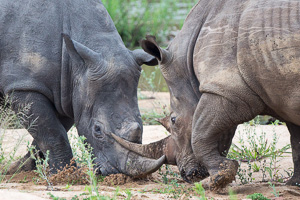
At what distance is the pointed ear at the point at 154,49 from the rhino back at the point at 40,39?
0.71 meters

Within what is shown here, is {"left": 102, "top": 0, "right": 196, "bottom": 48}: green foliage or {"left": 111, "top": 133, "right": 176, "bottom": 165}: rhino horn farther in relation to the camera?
{"left": 102, "top": 0, "right": 196, "bottom": 48}: green foliage

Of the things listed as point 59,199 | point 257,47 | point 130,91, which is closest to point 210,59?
point 257,47

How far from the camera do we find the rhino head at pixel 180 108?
5.14 m

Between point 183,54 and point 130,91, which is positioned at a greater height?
point 183,54

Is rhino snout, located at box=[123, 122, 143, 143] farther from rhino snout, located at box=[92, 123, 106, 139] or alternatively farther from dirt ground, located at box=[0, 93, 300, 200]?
dirt ground, located at box=[0, 93, 300, 200]

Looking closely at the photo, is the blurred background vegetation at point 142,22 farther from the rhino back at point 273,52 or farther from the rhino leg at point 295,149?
the rhino back at point 273,52

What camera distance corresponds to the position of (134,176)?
5527 mm

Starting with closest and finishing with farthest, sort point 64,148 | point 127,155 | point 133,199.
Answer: point 133,199 → point 127,155 → point 64,148

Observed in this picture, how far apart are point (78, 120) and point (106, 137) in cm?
36

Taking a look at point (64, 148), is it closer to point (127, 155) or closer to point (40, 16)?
point (127, 155)

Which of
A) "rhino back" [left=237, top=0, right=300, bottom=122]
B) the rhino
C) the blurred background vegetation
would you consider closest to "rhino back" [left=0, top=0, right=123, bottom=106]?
the rhino

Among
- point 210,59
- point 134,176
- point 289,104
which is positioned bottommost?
point 134,176

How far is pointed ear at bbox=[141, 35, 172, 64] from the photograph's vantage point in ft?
16.6

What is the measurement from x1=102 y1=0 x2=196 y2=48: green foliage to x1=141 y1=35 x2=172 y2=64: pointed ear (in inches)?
356
